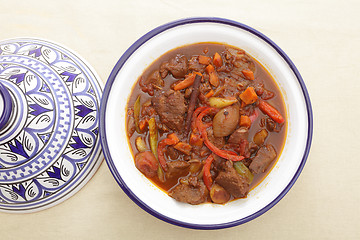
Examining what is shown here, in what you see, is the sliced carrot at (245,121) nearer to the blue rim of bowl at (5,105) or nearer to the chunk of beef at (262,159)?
the chunk of beef at (262,159)

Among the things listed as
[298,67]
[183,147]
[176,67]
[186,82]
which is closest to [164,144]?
[183,147]

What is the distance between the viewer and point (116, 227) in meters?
2.93

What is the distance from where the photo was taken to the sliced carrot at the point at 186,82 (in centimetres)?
258

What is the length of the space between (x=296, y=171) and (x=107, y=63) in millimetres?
2051

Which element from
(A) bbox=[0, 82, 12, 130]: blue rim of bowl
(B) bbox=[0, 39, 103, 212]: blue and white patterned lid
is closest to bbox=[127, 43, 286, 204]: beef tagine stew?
(B) bbox=[0, 39, 103, 212]: blue and white patterned lid

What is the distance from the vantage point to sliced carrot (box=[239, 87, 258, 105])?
8.27 feet

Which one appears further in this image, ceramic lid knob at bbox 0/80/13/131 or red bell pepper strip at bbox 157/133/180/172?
red bell pepper strip at bbox 157/133/180/172

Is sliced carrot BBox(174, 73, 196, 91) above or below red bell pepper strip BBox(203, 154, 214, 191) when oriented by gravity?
above

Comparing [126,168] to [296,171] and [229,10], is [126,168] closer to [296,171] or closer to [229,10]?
[296,171]

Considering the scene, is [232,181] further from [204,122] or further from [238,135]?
[204,122]

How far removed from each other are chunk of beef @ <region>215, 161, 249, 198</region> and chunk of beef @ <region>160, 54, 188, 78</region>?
2.88 feet

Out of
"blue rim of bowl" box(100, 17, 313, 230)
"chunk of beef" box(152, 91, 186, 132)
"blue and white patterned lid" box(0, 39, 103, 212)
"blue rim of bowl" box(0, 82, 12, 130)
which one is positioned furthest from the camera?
"chunk of beef" box(152, 91, 186, 132)

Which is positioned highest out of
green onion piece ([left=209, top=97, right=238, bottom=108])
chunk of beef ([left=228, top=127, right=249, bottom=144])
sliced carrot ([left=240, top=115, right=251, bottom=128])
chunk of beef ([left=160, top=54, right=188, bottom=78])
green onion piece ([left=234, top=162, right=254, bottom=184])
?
chunk of beef ([left=160, top=54, right=188, bottom=78])

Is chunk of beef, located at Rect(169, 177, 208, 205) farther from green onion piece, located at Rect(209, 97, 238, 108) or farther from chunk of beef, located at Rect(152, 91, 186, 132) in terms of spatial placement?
green onion piece, located at Rect(209, 97, 238, 108)
